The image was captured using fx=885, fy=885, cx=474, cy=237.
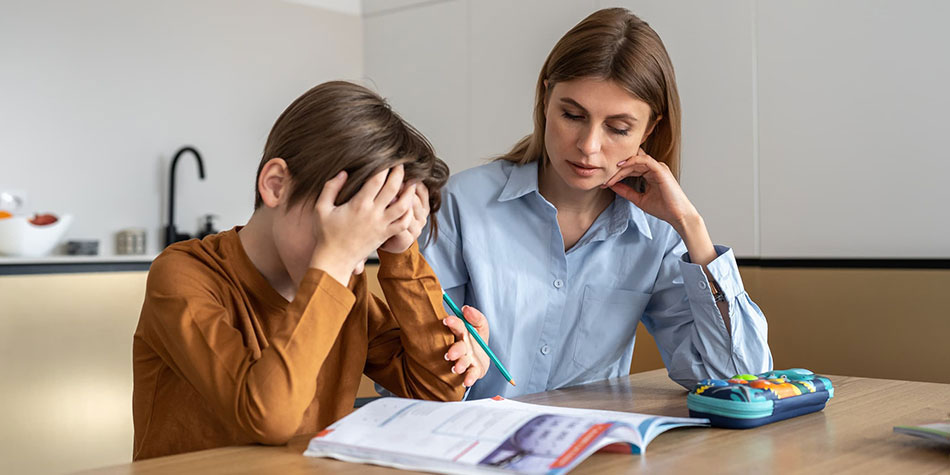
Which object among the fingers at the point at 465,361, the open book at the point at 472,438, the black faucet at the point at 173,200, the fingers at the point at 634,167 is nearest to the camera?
the open book at the point at 472,438

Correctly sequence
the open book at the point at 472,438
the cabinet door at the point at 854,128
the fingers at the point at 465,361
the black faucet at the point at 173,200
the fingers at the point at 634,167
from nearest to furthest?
the open book at the point at 472,438, the fingers at the point at 465,361, the fingers at the point at 634,167, the cabinet door at the point at 854,128, the black faucet at the point at 173,200

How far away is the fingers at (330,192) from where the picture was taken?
1.04m

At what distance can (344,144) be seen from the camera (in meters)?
1.08

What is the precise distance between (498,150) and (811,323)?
4.45 feet

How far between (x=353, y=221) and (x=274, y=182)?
143 millimetres

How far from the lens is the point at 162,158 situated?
323 cm

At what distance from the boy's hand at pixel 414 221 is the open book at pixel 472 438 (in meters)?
0.26

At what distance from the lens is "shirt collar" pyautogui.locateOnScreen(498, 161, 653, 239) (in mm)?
1574

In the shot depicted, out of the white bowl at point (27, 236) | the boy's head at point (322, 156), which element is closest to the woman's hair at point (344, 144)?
the boy's head at point (322, 156)

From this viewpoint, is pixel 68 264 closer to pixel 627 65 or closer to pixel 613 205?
pixel 613 205

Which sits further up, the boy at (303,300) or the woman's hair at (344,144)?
the woman's hair at (344,144)

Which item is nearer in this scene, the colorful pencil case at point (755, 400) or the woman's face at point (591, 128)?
the colorful pencil case at point (755, 400)

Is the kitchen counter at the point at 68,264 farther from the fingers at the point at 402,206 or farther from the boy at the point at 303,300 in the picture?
the fingers at the point at 402,206

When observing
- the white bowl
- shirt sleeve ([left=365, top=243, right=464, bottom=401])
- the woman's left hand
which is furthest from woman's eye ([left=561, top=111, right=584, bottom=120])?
the white bowl
